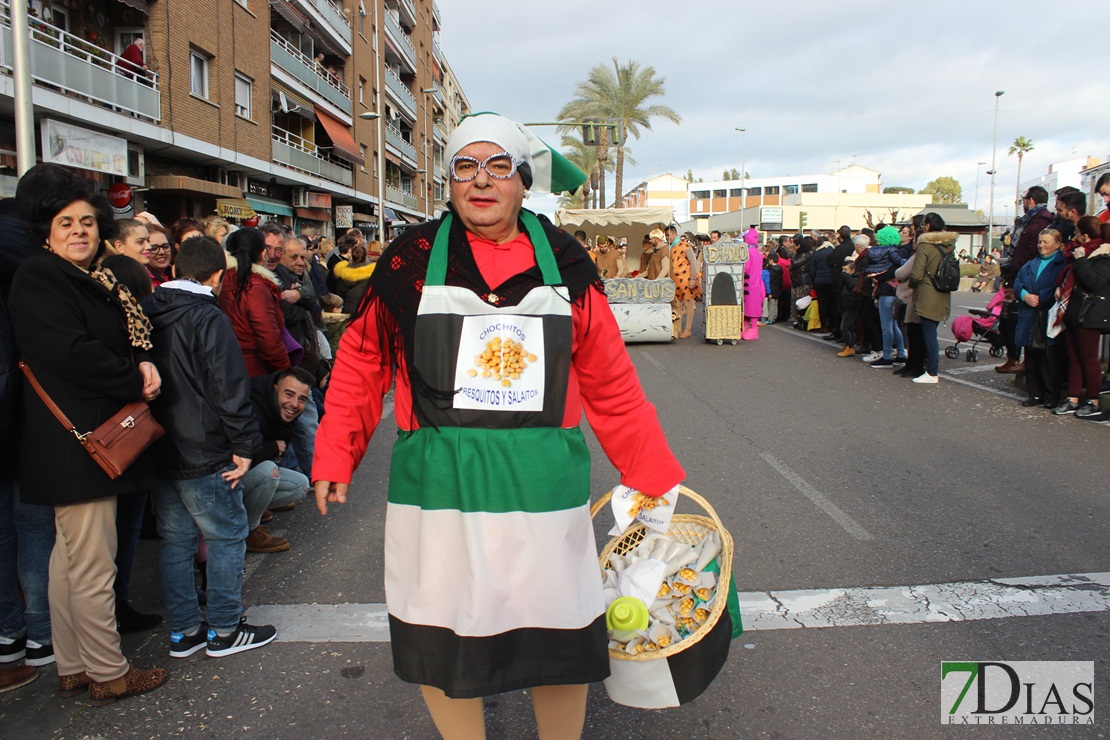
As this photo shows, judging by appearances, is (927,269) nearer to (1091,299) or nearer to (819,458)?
(1091,299)

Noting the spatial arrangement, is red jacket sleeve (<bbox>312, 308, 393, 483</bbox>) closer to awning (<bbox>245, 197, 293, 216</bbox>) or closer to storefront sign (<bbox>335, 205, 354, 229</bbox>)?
awning (<bbox>245, 197, 293, 216</bbox>)

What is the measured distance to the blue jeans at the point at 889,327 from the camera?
1065cm

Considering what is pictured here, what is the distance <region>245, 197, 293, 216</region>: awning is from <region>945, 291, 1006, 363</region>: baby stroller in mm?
21559

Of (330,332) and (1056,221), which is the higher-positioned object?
(1056,221)

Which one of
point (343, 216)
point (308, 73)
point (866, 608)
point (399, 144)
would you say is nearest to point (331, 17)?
point (308, 73)

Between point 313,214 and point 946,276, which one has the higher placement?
point 313,214

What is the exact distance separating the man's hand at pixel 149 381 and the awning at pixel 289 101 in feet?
85.6

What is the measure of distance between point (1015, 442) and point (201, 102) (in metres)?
21.0

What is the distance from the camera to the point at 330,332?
8273 mm

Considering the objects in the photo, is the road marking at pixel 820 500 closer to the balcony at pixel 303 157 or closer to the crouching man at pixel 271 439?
the crouching man at pixel 271 439

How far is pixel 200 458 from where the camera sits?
10.3 ft

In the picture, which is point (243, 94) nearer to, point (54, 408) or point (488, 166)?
point (54, 408)

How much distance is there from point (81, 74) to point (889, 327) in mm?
15424

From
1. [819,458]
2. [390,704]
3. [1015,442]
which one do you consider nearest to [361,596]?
[390,704]
